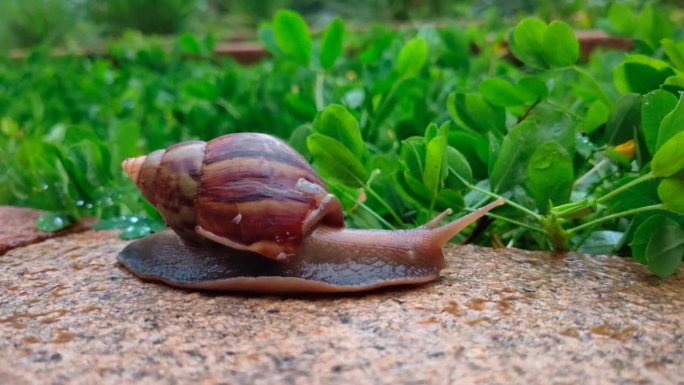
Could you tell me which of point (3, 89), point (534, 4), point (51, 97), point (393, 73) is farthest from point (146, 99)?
point (534, 4)

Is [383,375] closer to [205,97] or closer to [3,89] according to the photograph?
[205,97]

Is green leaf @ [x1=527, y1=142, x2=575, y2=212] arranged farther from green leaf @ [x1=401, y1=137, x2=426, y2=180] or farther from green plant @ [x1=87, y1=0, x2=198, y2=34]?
green plant @ [x1=87, y1=0, x2=198, y2=34]

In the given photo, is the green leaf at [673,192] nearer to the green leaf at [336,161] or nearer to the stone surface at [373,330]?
the stone surface at [373,330]

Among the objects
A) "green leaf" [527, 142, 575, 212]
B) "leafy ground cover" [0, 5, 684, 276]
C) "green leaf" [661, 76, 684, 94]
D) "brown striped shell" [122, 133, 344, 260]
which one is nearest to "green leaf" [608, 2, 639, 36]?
"leafy ground cover" [0, 5, 684, 276]

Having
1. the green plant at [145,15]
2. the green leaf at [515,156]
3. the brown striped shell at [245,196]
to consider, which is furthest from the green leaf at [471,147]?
the green plant at [145,15]

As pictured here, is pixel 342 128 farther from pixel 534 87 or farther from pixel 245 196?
pixel 534 87

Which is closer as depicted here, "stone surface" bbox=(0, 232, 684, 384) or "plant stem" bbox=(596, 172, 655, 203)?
"stone surface" bbox=(0, 232, 684, 384)
